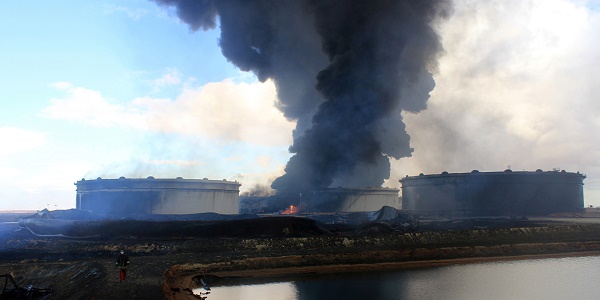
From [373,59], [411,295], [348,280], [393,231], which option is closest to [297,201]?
[373,59]

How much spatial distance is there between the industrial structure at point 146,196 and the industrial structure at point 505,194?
1238 inches

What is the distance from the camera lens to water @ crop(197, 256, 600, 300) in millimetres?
21406

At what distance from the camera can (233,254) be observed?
Answer: 3141 cm

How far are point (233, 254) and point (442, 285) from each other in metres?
13.3

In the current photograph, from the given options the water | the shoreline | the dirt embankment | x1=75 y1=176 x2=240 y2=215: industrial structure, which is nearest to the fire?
x1=75 y1=176 x2=240 y2=215: industrial structure

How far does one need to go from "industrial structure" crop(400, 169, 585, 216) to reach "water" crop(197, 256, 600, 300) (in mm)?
39740

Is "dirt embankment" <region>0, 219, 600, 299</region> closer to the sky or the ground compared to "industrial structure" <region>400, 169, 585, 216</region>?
closer to the ground

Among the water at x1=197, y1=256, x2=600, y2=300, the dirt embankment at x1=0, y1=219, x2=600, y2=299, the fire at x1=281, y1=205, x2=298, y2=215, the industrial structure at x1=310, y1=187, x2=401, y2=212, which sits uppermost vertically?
the industrial structure at x1=310, y1=187, x2=401, y2=212

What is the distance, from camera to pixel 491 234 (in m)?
39.6

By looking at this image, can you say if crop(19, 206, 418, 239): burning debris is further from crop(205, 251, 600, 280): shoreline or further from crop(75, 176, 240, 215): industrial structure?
crop(75, 176, 240, 215): industrial structure

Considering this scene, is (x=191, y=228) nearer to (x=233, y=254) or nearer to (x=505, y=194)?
(x=233, y=254)

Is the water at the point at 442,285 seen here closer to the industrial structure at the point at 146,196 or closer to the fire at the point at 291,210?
the industrial structure at the point at 146,196

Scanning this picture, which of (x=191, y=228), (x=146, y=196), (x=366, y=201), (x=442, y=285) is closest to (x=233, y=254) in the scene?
(x=191, y=228)

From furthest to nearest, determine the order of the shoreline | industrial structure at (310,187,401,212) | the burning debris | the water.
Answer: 1. industrial structure at (310,187,401,212)
2. the burning debris
3. the shoreline
4. the water
